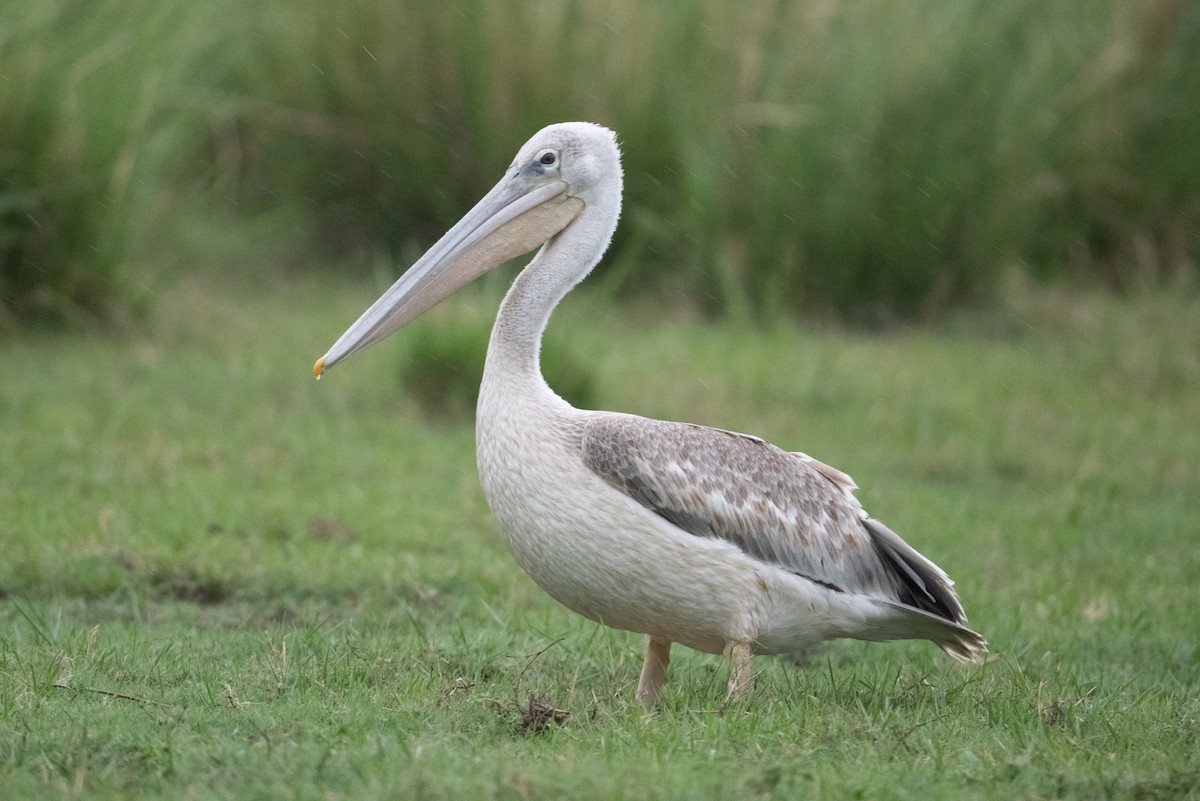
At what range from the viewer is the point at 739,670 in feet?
14.3

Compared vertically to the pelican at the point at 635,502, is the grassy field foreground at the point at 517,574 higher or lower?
lower

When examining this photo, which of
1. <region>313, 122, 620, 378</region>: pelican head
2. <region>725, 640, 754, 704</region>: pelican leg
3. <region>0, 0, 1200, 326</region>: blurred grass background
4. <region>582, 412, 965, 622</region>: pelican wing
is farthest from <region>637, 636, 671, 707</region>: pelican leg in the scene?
<region>0, 0, 1200, 326</region>: blurred grass background

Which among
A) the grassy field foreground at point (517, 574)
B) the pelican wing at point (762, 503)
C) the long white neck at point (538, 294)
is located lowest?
the grassy field foreground at point (517, 574)

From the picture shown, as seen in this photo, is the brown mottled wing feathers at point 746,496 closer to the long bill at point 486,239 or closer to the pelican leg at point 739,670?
the pelican leg at point 739,670

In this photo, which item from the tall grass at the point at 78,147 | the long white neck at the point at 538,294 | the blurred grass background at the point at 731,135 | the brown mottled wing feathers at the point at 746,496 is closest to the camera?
the brown mottled wing feathers at the point at 746,496

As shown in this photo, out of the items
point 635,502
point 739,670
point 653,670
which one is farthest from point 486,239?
point 739,670

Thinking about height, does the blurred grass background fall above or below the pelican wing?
above

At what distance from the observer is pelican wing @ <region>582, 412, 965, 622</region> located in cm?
442

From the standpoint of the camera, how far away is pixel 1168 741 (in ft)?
13.4

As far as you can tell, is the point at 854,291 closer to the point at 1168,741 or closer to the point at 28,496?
the point at 28,496

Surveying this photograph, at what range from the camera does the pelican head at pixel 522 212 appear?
4.89 m

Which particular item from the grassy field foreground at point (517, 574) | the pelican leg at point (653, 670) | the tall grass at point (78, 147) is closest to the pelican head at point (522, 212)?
the grassy field foreground at point (517, 574)

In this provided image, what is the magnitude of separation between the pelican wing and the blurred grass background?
541 cm

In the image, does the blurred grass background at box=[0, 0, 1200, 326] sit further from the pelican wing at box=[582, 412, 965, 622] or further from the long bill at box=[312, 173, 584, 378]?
the pelican wing at box=[582, 412, 965, 622]
